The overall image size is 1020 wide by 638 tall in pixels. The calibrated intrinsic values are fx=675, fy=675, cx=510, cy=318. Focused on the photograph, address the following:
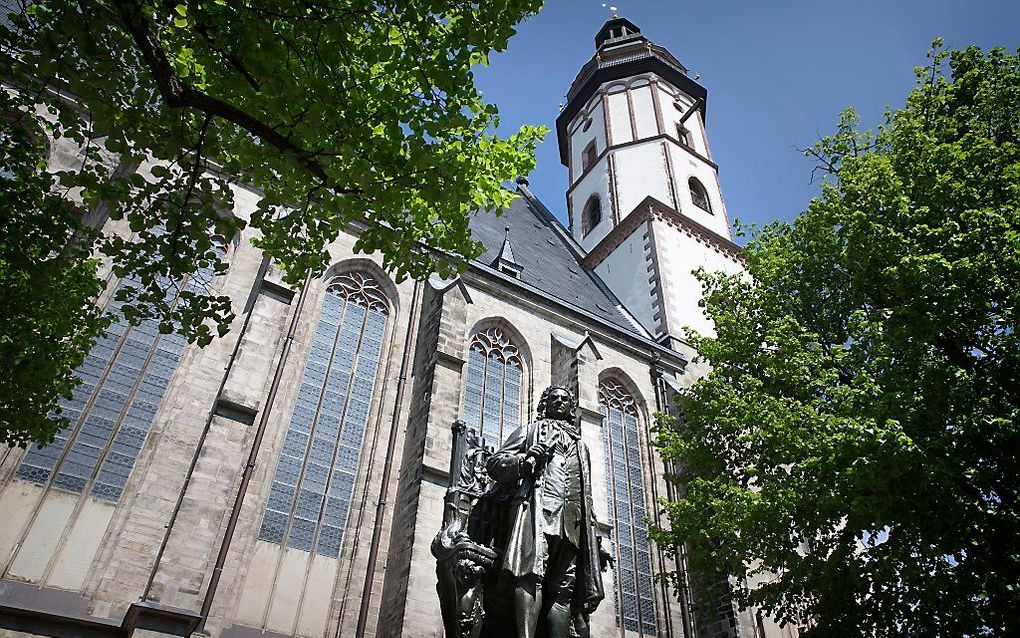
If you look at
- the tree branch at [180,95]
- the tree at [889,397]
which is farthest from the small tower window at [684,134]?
the tree branch at [180,95]

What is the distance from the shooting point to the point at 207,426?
9812 mm

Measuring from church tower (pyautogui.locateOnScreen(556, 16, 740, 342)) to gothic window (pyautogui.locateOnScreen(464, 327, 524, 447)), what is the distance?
5567 millimetres

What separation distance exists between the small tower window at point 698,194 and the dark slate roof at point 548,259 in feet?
15.4

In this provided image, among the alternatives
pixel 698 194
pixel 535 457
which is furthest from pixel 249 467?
pixel 698 194

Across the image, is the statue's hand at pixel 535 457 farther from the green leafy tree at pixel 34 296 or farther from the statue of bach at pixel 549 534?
the green leafy tree at pixel 34 296

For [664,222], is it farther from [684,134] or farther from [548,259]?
[684,134]

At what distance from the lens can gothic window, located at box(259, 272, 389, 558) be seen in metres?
10.5

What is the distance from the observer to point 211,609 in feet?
29.4

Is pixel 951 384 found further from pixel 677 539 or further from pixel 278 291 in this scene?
pixel 278 291

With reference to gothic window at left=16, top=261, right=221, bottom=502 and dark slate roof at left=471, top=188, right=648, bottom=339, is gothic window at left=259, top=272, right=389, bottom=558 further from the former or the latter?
dark slate roof at left=471, top=188, right=648, bottom=339

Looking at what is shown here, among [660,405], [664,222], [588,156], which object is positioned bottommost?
[660,405]

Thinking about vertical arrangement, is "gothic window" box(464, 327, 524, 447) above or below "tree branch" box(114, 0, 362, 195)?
above

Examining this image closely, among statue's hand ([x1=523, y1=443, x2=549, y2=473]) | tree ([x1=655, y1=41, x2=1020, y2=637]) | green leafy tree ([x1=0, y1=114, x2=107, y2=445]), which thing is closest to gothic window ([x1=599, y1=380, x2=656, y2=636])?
tree ([x1=655, y1=41, x2=1020, y2=637])

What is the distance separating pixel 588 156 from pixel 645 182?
450 cm
